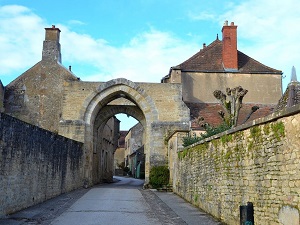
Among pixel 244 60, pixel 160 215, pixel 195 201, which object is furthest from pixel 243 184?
pixel 244 60

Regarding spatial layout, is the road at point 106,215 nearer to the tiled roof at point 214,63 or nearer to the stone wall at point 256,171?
the stone wall at point 256,171

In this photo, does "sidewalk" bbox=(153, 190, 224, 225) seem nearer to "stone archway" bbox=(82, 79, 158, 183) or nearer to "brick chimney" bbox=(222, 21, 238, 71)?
"stone archway" bbox=(82, 79, 158, 183)

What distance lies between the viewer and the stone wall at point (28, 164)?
29.7ft

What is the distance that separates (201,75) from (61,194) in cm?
1375

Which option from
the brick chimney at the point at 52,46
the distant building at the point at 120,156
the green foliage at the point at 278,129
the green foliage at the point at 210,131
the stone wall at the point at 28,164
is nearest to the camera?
the green foliage at the point at 278,129

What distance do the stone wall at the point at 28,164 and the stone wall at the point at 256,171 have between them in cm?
519

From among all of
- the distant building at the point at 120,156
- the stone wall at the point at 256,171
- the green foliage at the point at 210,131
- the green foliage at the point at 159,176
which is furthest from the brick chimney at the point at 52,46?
the distant building at the point at 120,156

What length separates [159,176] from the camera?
66.7 ft

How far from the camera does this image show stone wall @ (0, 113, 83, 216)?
9047 mm

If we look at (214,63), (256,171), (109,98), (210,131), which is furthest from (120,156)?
(256,171)

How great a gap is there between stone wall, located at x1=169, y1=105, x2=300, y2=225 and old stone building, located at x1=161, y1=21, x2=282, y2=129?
13.8 metres

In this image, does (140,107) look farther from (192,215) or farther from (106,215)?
(106,215)

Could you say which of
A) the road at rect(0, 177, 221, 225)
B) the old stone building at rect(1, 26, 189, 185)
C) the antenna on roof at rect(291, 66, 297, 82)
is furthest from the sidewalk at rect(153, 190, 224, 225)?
the old stone building at rect(1, 26, 189, 185)

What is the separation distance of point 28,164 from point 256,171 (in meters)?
6.83
